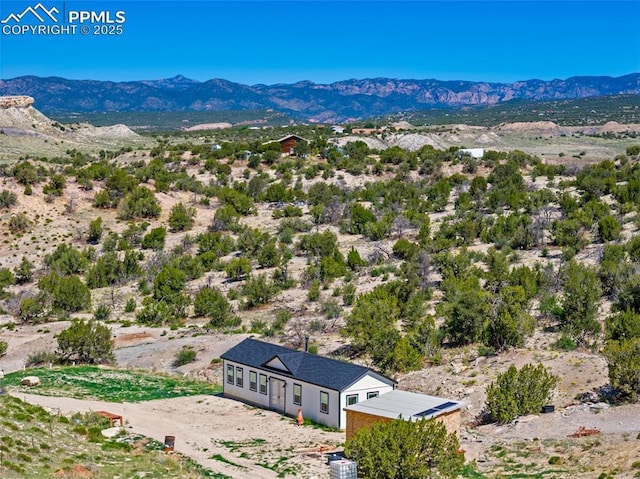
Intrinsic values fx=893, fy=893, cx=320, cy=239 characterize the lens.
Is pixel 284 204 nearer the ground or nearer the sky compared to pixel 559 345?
nearer the sky

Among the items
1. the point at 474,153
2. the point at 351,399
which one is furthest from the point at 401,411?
the point at 474,153

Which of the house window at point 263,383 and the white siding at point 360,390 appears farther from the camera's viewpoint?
the house window at point 263,383

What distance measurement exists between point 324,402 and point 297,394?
142 centimetres

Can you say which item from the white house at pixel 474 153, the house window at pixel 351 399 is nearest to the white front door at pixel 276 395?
the house window at pixel 351 399

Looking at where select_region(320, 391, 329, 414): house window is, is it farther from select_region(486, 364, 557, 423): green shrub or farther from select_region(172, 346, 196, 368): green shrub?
select_region(172, 346, 196, 368): green shrub

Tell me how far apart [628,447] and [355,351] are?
1501 centimetres

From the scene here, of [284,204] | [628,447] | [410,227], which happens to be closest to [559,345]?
[628,447]

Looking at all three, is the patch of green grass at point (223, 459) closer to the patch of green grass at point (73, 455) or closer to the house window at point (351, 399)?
the patch of green grass at point (73, 455)

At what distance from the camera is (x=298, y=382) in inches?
1197

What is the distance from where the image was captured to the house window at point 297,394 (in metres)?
30.4

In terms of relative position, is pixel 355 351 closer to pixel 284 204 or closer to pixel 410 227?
pixel 410 227

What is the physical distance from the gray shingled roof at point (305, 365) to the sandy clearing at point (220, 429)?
5.00 feet

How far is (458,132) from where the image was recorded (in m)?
116

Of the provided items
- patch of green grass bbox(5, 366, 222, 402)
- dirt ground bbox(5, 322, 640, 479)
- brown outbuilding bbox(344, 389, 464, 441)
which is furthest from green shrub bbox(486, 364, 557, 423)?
patch of green grass bbox(5, 366, 222, 402)
